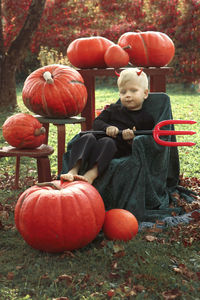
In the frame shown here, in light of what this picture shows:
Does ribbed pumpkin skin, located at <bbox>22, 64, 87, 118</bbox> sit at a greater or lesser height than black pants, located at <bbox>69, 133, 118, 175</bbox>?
greater

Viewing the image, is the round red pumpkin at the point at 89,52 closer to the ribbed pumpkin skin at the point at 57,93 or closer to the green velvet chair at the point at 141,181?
the ribbed pumpkin skin at the point at 57,93

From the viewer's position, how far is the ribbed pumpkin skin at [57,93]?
4.39m

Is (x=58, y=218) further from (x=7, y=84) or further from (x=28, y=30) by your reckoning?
(x=7, y=84)

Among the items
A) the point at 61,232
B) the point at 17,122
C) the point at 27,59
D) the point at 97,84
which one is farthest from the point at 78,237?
the point at 27,59

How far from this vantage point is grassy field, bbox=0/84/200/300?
259cm

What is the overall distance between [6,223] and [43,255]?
70 centimetres

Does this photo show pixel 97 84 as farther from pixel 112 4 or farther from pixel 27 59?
pixel 112 4

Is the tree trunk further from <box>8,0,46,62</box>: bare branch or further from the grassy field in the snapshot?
the grassy field

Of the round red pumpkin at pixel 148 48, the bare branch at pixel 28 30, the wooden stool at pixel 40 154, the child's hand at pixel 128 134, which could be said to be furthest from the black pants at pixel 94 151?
the bare branch at pixel 28 30

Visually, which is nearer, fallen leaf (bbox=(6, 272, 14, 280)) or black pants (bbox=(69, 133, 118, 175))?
fallen leaf (bbox=(6, 272, 14, 280))

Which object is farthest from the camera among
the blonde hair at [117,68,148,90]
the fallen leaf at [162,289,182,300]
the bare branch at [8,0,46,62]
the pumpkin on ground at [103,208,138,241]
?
the bare branch at [8,0,46,62]

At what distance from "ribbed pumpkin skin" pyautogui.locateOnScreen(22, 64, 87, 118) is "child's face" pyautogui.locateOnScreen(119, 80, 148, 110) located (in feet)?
2.30

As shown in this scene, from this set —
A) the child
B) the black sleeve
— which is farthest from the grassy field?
the black sleeve

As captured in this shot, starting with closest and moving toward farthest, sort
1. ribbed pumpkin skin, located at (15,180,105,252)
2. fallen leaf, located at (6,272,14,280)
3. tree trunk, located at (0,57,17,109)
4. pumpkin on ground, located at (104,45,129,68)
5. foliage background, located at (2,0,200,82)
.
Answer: fallen leaf, located at (6,272,14,280) < ribbed pumpkin skin, located at (15,180,105,252) < pumpkin on ground, located at (104,45,129,68) < tree trunk, located at (0,57,17,109) < foliage background, located at (2,0,200,82)
